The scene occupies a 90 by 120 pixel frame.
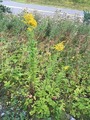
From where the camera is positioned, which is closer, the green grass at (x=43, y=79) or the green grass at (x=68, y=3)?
the green grass at (x=43, y=79)

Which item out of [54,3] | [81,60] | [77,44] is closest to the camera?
[81,60]

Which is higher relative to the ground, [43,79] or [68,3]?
[43,79]

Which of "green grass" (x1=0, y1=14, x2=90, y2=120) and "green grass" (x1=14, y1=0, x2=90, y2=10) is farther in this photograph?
"green grass" (x1=14, y1=0, x2=90, y2=10)

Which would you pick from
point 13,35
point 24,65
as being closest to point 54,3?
point 13,35

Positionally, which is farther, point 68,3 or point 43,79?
point 68,3

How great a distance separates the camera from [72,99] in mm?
4836

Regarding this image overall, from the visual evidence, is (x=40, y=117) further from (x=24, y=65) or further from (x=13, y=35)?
(x=13, y=35)

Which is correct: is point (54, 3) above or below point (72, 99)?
below

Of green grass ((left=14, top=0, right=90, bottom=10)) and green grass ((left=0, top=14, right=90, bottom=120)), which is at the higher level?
green grass ((left=0, top=14, right=90, bottom=120))

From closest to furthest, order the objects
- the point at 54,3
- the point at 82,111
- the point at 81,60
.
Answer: the point at 82,111
the point at 81,60
the point at 54,3

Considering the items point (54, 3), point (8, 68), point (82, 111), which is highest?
point (8, 68)

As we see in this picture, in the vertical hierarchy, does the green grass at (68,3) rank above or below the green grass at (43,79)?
below

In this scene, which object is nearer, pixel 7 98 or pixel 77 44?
pixel 7 98

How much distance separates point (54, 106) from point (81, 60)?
4.33 feet
